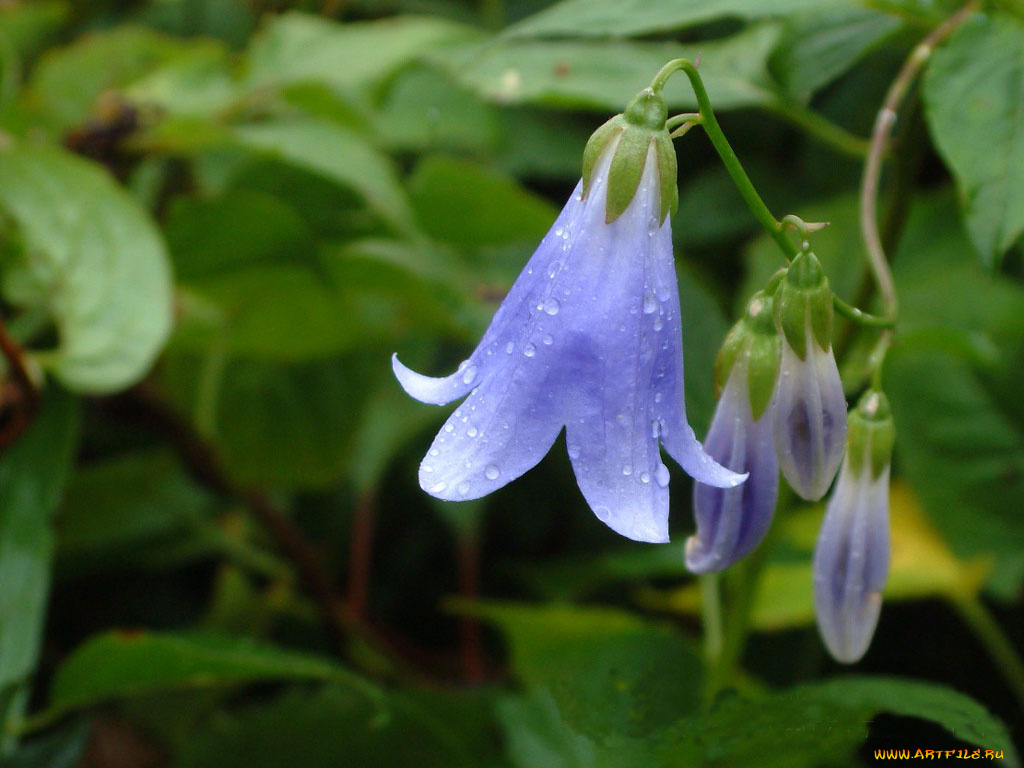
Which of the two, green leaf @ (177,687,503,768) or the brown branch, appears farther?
green leaf @ (177,687,503,768)

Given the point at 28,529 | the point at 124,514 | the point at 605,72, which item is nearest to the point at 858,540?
the point at 605,72

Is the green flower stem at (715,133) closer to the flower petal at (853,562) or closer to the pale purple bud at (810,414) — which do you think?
the pale purple bud at (810,414)

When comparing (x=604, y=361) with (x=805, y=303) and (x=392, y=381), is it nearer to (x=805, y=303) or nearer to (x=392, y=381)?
(x=805, y=303)

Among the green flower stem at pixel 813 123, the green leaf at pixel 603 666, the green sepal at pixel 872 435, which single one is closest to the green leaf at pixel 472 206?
the green flower stem at pixel 813 123

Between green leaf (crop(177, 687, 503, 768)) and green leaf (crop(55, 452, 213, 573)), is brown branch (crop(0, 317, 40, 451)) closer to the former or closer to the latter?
green leaf (crop(55, 452, 213, 573))

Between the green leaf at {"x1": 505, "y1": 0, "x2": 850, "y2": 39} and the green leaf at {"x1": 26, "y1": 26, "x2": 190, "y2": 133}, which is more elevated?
the green leaf at {"x1": 26, "y1": 26, "x2": 190, "y2": 133}

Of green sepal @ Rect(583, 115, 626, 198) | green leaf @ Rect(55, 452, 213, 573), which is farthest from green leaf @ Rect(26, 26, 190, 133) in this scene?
green sepal @ Rect(583, 115, 626, 198)

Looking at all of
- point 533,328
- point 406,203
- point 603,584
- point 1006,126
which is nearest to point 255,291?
point 406,203
